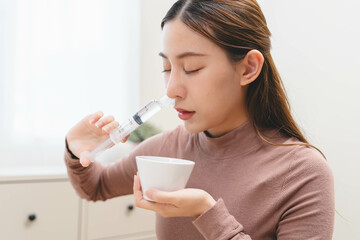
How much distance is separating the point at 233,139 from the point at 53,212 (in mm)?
927

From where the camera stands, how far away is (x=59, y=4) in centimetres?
179

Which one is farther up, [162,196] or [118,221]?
[162,196]

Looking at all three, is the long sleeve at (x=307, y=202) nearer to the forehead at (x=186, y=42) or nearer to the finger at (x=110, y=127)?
the forehead at (x=186, y=42)

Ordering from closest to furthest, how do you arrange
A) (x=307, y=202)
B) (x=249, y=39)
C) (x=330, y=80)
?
1. (x=307, y=202)
2. (x=249, y=39)
3. (x=330, y=80)

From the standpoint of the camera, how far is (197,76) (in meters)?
0.77

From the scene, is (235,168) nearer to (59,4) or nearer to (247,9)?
A: (247,9)

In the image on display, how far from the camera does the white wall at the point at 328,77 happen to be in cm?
144

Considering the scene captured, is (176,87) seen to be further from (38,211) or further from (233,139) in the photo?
(38,211)

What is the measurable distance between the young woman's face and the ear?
0.04 ft

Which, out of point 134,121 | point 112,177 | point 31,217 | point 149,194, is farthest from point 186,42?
point 31,217

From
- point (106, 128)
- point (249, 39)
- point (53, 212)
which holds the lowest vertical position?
point (53, 212)

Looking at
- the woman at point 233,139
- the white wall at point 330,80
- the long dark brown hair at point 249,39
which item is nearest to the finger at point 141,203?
the woman at point 233,139

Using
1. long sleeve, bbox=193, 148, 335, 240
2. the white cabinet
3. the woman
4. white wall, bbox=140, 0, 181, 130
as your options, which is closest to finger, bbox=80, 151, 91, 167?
the woman

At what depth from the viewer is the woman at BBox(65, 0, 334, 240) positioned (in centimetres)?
69
